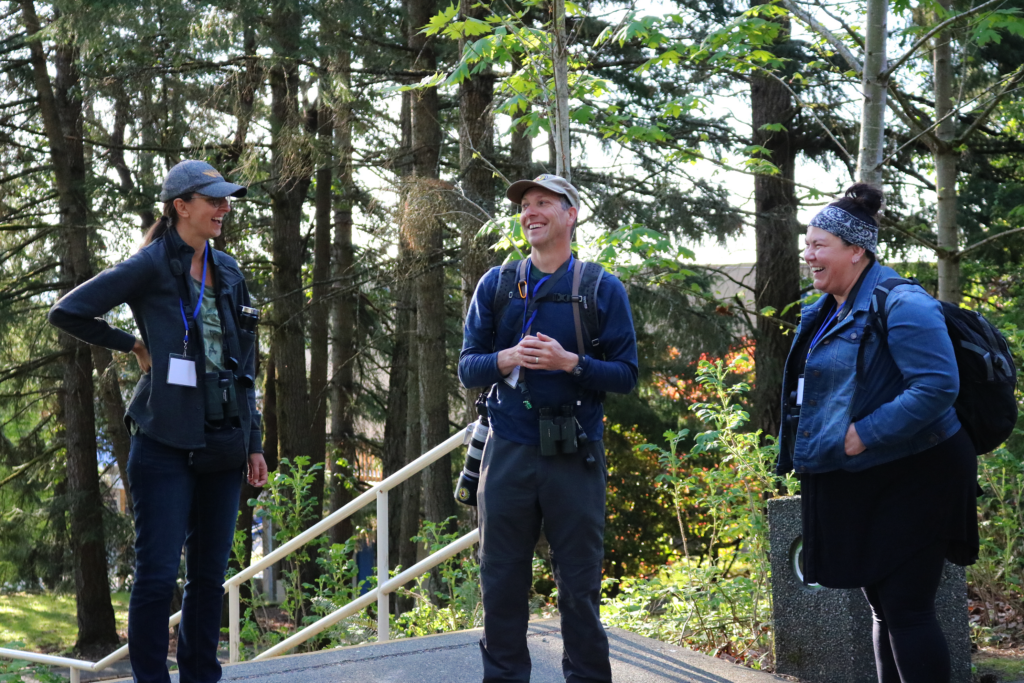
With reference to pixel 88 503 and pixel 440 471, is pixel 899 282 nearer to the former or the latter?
pixel 440 471

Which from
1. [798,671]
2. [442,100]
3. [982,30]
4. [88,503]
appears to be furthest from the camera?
[88,503]

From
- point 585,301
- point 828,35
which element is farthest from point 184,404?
point 828,35

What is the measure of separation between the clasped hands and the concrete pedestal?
147 centimetres

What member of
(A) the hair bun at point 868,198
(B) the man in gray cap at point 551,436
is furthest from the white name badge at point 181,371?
(A) the hair bun at point 868,198

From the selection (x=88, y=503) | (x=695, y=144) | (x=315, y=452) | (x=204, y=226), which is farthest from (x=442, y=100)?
(x=204, y=226)

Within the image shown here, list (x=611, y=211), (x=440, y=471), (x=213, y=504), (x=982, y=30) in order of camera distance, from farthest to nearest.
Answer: (x=440, y=471)
(x=611, y=211)
(x=982, y=30)
(x=213, y=504)

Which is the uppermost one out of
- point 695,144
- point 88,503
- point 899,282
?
point 695,144

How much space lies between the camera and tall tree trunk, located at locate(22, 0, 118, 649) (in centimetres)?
1210

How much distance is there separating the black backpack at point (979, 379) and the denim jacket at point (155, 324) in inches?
82.4

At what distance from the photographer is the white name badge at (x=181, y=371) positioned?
120 inches

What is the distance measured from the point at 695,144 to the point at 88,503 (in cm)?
939

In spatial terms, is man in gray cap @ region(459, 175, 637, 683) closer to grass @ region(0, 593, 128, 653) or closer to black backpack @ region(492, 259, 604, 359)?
black backpack @ region(492, 259, 604, 359)

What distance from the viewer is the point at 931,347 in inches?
106

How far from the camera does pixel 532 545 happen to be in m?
3.08
